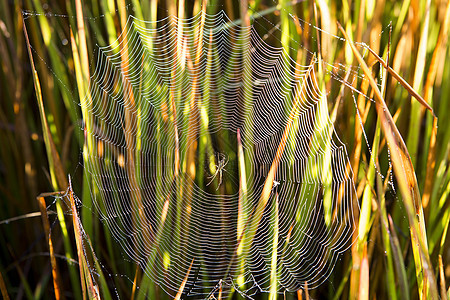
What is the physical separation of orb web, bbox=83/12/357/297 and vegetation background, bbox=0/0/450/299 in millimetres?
63

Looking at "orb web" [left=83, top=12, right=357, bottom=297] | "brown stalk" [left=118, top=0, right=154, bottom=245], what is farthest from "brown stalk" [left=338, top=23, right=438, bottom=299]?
"brown stalk" [left=118, top=0, right=154, bottom=245]

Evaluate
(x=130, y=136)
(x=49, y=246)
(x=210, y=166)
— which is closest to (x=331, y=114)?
(x=210, y=166)

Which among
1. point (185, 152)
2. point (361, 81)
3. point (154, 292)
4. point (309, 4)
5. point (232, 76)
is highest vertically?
point (309, 4)

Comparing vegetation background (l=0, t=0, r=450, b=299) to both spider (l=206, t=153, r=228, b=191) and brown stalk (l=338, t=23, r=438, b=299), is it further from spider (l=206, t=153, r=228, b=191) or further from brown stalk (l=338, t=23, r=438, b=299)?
spider (l=206, t=153, r=228, b=191)

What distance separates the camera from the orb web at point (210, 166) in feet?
4.78

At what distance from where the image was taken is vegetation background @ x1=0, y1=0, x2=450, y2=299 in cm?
135

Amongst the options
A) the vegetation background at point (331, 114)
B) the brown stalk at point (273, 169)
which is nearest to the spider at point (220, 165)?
the brown stalk at point (273, 169)

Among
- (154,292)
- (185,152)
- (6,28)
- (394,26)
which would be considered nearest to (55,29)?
(6,28)

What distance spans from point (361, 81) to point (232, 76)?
0.49m

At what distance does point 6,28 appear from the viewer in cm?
177

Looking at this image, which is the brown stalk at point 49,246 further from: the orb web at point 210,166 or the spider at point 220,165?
the spider at point 220,165

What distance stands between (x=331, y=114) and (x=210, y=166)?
459 mm

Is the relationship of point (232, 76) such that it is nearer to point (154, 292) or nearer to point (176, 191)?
point (176, 191)

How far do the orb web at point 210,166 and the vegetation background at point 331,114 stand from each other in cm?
6
